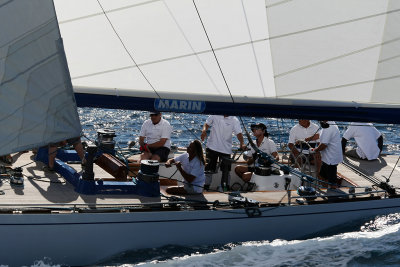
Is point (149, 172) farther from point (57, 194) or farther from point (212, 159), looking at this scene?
point (212, 159)

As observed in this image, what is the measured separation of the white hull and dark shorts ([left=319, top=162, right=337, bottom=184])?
915 millimetres

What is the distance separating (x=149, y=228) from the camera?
10211mm

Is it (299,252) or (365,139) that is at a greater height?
(365,139)

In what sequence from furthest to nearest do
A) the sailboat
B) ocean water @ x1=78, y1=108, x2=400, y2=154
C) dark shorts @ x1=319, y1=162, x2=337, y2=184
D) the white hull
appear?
ocean water @ x1=78, y1=108, x2=400, y2=154 < dark shorts @ x1=319, y1=162, x2=337, y2=184 < the sailboat < the white hull

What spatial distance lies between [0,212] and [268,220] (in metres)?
4.14

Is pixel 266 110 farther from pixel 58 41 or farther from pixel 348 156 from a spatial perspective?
pixel 348 156

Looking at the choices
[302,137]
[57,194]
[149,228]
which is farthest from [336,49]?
[57,194]

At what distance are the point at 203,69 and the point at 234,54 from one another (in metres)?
0.52

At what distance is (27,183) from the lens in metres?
11.1

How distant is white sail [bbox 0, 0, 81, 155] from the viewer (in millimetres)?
8742

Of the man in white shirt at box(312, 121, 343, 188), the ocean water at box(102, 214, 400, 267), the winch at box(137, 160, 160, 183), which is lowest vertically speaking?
the ocean water at box(102, 214, 400, 267)

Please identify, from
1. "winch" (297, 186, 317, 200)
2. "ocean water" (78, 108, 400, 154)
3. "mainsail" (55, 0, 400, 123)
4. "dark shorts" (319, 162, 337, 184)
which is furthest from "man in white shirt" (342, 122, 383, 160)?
"ocean water" (78, 108, 400, 154)

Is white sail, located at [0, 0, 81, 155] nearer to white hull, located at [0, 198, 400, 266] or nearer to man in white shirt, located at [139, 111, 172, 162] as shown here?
white hull, located at [0, 198, 400, 266]

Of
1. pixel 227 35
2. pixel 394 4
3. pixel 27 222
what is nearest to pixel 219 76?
pixel 227 35
